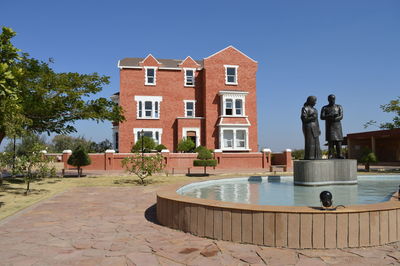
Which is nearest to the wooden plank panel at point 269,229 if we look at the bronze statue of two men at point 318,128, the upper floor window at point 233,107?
the bronze statue of two men at point 318,128

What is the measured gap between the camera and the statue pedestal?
10.6 metres

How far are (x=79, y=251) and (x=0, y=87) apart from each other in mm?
5194

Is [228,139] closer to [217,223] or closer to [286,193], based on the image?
[286,193]

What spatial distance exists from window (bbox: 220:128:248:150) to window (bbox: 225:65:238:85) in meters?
5.39

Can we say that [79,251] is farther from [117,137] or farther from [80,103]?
[117,137]

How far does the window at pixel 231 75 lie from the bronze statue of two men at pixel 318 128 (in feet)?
74.3

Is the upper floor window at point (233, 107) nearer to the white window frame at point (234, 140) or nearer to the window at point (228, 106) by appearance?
the window at point (228, 106)

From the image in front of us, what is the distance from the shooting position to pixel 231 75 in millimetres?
34406

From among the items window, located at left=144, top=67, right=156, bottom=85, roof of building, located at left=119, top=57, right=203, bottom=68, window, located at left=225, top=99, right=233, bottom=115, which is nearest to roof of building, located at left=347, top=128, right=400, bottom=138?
window, located at left=225, top=99, right=233, bottom=115

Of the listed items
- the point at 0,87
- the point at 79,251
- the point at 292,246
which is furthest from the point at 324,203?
the point at 0,87

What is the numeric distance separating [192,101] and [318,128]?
24267mm

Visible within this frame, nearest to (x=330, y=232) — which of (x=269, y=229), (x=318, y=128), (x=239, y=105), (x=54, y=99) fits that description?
(x=269, y=229)

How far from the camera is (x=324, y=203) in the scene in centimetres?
516

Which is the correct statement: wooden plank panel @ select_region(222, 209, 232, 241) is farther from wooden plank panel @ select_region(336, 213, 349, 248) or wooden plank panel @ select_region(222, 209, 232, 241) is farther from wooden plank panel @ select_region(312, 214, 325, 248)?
wooden plank panel @ select_region(336, 213, 349, 248)
